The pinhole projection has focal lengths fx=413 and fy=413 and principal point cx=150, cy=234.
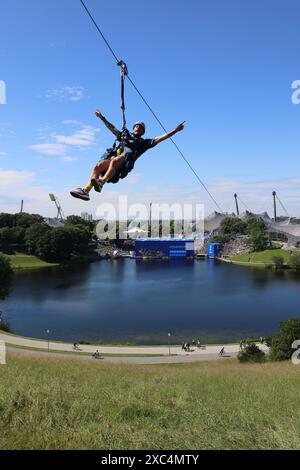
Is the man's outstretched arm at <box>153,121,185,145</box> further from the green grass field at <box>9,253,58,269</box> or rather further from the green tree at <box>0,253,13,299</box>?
the green grass field at <box>9,253,58,269</box>

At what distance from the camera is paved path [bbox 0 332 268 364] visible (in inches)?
926

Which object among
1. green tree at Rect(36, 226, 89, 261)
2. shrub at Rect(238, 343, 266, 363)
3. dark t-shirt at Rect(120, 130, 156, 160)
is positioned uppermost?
dark t-shirt at Rect(120, 130, 156, 160)

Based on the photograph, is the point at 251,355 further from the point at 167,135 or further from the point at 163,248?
the point at 163,248

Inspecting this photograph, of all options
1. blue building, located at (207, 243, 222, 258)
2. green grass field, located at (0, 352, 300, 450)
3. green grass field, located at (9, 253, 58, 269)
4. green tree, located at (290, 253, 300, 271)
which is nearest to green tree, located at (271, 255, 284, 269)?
green tree, located at (290, 253, 300, 271)

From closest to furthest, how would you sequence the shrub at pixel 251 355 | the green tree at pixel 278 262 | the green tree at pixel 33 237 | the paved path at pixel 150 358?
1. the shrub at pixel 251 355
2. the paved path at pixel 150 358
3. the green tree at pixel 278 262
4. the green tree at pixel 33 237

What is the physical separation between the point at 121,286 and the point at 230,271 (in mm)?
25666

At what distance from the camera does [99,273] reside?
7100 cm

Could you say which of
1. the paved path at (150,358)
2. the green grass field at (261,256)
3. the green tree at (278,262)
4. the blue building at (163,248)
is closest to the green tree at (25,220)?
the blue building at (163,248)

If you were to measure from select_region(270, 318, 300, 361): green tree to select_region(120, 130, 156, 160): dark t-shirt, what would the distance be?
16419 mm

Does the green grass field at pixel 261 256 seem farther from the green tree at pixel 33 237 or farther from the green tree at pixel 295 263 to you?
the green tree at pixel 33 237

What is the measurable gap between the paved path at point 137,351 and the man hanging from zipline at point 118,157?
711 inches

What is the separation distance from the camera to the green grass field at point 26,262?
3027 inches

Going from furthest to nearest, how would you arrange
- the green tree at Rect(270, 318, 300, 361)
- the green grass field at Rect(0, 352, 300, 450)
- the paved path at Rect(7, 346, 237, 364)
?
the paved path at Rect(7, 346, 237, 364) < the green tree at Rect(270, 318, 300, 361) < the green grass field at Rect(0, 352, 300, 450)

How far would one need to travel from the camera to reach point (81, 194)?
615cm
